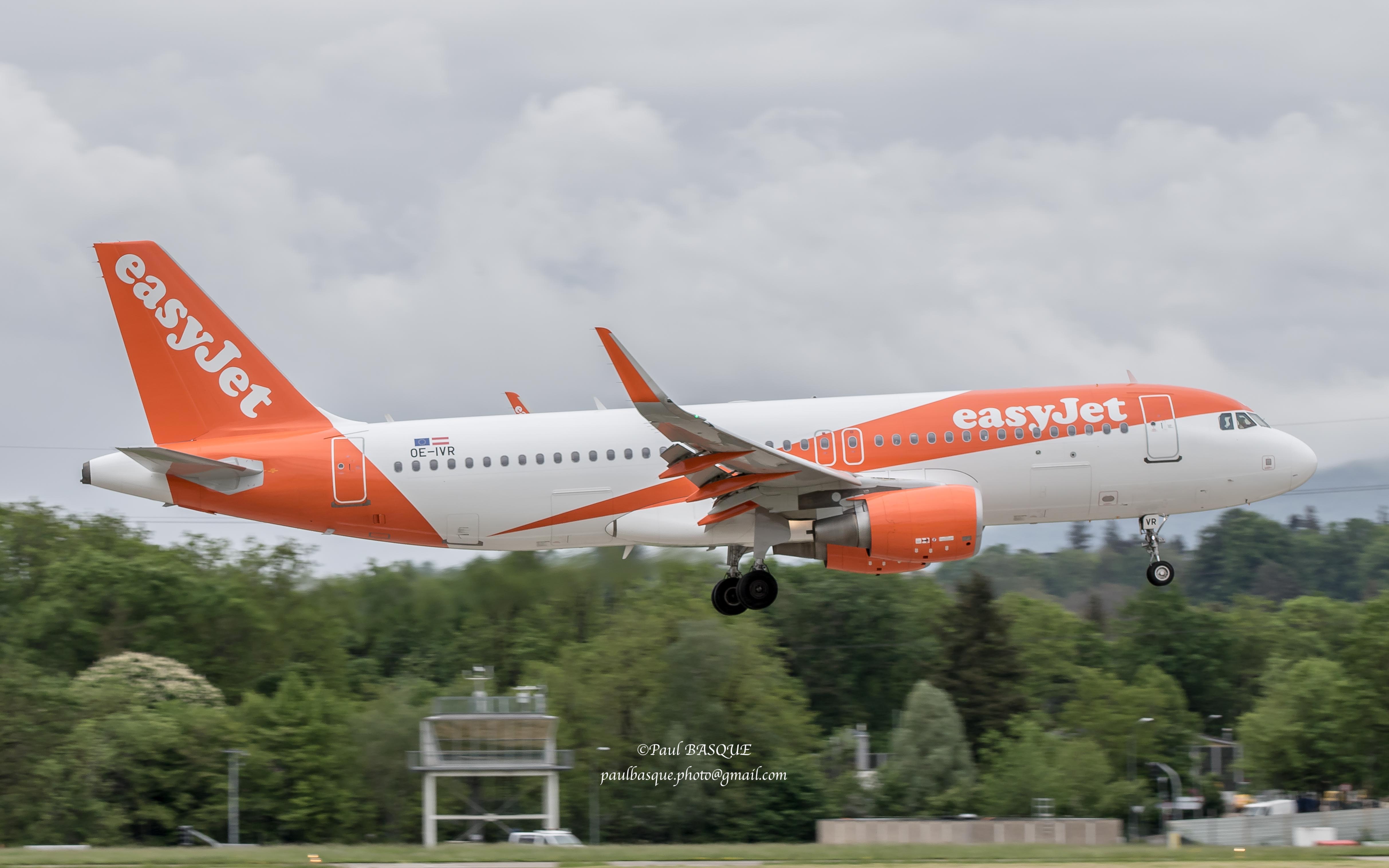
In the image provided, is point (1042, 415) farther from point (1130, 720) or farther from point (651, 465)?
point (1130, 720)

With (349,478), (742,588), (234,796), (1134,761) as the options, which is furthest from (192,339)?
(1134,761)

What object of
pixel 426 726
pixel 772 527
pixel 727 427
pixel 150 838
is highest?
pixel 727 427

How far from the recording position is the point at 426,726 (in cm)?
4797

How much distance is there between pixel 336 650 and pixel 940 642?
36.3m

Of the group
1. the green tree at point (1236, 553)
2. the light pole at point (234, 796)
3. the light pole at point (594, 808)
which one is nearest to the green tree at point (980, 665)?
the light pole at point (594, 808)

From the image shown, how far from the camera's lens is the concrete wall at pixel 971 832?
51688 millimetres

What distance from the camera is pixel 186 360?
30.0 m

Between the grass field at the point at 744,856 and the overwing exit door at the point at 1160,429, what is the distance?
7.71 meters

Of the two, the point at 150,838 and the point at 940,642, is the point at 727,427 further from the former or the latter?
the point at 940,642

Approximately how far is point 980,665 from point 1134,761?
10.7 meters

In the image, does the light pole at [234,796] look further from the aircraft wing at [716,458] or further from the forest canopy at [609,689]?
the aircraft wing at [716,458]

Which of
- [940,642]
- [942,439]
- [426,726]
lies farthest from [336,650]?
[942,439]

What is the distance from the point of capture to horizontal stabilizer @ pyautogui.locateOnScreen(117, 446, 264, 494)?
2848 cm

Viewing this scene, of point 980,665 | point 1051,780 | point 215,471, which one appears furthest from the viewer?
point 980,665
